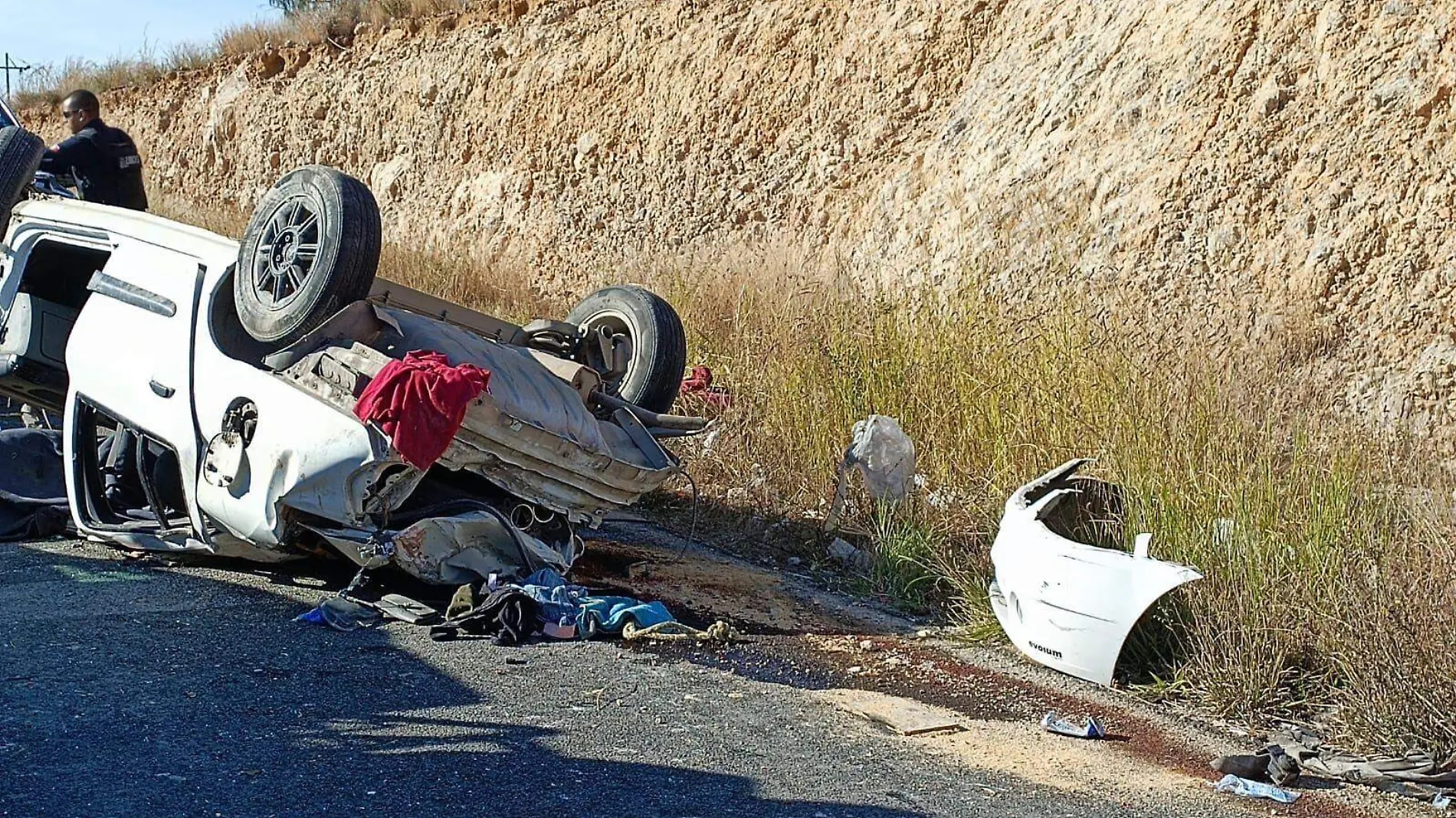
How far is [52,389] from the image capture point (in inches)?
311

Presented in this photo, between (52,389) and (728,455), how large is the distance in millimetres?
4063

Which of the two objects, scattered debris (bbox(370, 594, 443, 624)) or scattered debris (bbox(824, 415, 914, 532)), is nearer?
scattered debris (bbox(370, 594, 443, 624))

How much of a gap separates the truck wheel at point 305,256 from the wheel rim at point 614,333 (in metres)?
1.72

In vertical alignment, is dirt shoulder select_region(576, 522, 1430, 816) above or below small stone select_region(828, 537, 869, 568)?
below

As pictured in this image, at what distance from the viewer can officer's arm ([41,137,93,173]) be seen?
1102 centimetres

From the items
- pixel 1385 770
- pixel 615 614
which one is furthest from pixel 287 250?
pixel 1385 770

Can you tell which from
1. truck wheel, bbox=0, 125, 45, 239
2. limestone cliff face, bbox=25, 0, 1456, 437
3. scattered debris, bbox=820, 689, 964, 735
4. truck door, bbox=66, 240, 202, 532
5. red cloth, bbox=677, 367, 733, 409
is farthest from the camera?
limestone cliff face, bbox=25, 0, 1456, 437

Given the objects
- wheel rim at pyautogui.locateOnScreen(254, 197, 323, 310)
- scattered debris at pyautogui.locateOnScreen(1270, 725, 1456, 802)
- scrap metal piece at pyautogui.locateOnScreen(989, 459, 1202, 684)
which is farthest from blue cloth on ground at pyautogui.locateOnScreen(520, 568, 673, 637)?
scattered debris at pyautogui.locateOnScreen(1270, 725, 1456, 802)

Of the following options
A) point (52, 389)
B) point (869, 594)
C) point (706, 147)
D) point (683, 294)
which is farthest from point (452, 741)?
point (706, 147)

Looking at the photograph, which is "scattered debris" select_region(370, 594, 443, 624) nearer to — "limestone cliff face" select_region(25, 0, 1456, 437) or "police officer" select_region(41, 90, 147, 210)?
"limestone cliff face" select_region(25, 0, 1456, 437)

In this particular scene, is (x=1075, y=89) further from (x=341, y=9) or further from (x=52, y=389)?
(x=341, y=9)

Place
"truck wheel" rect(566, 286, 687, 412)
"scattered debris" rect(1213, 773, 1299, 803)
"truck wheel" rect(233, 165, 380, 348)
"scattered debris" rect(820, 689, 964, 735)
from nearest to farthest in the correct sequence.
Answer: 1. "scattered debris" rect(1213, 773, 1299, 803)
2. "scattered debris" rect(820, 689, 964, 735)
3. "truck wheel" rect(233, 165, 380, 348)
4. "truck wheel" rect(566, 286, 687, 412)

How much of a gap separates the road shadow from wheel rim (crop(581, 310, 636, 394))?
2.35 meters

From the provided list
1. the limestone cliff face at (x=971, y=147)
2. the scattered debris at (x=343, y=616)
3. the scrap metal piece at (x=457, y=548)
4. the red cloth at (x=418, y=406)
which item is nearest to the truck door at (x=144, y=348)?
the scattered debris at (x=343, y=616)
